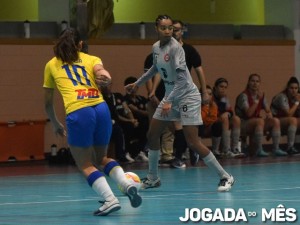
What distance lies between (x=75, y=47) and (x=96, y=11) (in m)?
10.8

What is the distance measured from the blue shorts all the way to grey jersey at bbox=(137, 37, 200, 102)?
8.62 ft

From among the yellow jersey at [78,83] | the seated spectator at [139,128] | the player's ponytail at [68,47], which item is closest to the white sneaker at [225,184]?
the yellow jersey at [78,83]

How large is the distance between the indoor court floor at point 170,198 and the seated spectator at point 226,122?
2.46m

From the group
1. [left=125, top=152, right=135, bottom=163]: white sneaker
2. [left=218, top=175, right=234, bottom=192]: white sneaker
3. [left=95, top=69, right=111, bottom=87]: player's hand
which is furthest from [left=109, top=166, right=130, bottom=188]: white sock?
[left=125, top=152, right=135, bottom=163]: white sneaker

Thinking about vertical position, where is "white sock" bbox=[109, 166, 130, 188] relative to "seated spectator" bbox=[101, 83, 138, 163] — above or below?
above

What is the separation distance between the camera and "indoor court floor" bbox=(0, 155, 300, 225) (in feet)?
31.1

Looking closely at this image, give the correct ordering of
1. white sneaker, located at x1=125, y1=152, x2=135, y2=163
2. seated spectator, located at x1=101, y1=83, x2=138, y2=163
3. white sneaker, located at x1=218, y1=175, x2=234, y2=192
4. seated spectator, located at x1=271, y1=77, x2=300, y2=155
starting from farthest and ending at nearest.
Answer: seated spectator, located at x1=271, y1=77, x2=300, y2=155
white sneaker, located at x1=125, y1=152, x2=135, y2=163
seated spectator, located at x1=101, y1=83, x2=138, y2=163
white sneaker, located at x1=218, y1=175, x2=234, y2=192

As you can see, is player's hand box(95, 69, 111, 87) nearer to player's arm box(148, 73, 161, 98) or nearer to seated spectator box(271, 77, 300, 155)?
player's arm box(148, 73, 161, 98)

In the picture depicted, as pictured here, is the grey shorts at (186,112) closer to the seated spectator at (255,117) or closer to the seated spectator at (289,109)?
the seated spectator at (255,117)

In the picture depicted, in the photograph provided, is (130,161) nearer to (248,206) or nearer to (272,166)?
(272,166)

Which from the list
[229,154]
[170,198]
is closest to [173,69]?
[170,198]

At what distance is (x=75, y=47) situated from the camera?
33.4ft

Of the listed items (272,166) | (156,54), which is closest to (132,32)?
(272,166)

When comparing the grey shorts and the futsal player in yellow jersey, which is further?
the grey shorts
